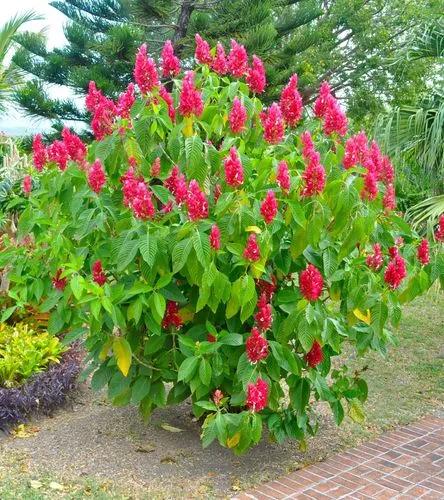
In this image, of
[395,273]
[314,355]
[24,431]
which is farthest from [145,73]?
[24,431]

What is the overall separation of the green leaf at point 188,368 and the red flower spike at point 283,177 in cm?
93

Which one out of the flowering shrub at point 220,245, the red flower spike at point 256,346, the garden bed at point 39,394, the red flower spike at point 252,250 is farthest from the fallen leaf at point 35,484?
the red flower spike at point 252,250

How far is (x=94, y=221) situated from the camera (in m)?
3.29

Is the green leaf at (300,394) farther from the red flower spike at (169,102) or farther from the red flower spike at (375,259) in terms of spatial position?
the red flower spike at (169,102)

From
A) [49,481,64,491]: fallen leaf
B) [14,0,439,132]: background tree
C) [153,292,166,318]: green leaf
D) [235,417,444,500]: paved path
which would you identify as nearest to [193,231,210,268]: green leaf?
[153,292,166,318]: green leaf

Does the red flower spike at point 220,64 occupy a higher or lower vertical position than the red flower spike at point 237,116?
higher

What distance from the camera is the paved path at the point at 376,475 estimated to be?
3504 mm

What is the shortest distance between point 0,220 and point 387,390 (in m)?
3.20

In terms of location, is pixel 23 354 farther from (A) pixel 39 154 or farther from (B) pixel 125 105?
(B) pixel 125 105

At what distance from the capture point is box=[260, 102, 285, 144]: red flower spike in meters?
3.41

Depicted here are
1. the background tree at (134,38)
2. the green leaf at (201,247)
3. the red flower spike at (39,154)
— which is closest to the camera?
the green leaf at (201,247)

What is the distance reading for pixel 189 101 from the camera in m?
3.24

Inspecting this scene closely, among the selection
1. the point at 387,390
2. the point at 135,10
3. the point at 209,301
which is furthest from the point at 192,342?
the point at 135,10

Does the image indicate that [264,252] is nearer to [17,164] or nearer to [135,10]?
[17,164]
